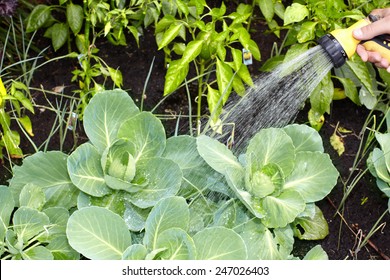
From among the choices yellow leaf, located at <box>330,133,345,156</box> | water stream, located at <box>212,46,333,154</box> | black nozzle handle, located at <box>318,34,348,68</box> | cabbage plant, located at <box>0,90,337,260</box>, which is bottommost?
yellow leaf, located at <box>330,133,345,156</box>

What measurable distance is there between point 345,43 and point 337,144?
1.47 feet

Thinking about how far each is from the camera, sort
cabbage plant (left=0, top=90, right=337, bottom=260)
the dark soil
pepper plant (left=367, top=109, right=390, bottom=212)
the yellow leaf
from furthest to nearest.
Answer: the yellow leaf
the dark soil
pepper plant (left=367, top=109, right=390, bottom=212)
cabbage plant (left=0, top=90, right=337, bottom=260)

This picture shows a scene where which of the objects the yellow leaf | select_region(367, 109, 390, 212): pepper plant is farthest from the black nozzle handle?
the yellow leaf

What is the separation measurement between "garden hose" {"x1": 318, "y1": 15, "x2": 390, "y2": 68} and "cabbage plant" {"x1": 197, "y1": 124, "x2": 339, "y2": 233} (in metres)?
0.33

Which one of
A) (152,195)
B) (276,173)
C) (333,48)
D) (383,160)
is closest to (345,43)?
(333,48)

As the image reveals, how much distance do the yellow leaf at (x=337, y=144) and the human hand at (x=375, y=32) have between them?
33 centimetres

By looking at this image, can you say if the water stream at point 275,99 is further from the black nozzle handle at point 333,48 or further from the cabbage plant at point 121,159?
the cabbage plant at point 121,159

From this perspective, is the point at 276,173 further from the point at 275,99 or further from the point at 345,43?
the point at 275,99

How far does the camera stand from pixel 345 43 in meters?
1.81

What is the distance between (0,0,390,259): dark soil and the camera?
194cm

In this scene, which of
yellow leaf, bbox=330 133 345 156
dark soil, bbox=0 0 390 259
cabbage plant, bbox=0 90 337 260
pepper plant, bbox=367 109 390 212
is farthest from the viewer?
yellow leaf, bbox=330 133 345 156

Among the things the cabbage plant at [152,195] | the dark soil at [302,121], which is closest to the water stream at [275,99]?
the dark soil at [302,121]

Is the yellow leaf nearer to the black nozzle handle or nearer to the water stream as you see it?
the water stream

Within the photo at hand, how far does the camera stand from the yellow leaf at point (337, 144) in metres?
2.13
